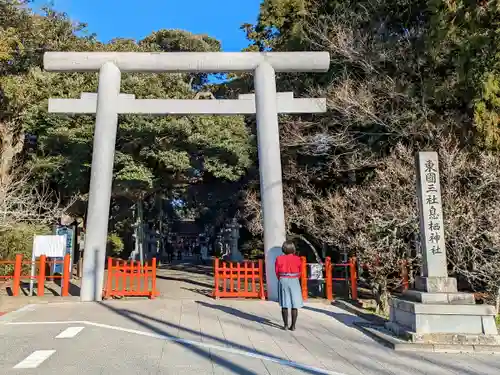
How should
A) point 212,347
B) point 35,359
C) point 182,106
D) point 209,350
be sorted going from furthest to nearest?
point 182,106, point 212,347, point 209,350, point 35,359

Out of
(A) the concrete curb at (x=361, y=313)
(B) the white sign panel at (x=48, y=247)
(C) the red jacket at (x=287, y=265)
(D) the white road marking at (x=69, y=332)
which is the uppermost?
(B) the white sign panel at (x=48, y=247)

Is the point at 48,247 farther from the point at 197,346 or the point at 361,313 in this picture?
the point at 361,313

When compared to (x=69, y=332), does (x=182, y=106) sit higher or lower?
higher

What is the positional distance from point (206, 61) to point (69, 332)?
7723 millimetres

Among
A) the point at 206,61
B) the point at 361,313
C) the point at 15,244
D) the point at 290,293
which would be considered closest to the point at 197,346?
the point at 290,293

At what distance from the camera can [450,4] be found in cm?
915

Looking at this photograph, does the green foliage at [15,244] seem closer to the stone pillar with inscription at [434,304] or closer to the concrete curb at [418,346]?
the concrete curb at [418,346]

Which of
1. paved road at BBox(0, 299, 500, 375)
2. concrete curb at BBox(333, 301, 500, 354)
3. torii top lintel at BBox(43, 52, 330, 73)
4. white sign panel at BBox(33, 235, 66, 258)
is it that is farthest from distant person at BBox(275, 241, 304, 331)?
white sign panel at BBox(33, 235, 66, 258)

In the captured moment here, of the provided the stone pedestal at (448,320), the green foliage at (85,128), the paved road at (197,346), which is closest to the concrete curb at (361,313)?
the paved road at (197,346)

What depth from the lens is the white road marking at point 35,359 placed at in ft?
15.3

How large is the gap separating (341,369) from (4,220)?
34.3ft

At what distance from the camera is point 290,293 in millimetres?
6594

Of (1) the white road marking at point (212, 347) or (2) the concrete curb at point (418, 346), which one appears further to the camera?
(2) the concrete curb at point (418, 346)

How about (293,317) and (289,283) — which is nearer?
(289,283)
